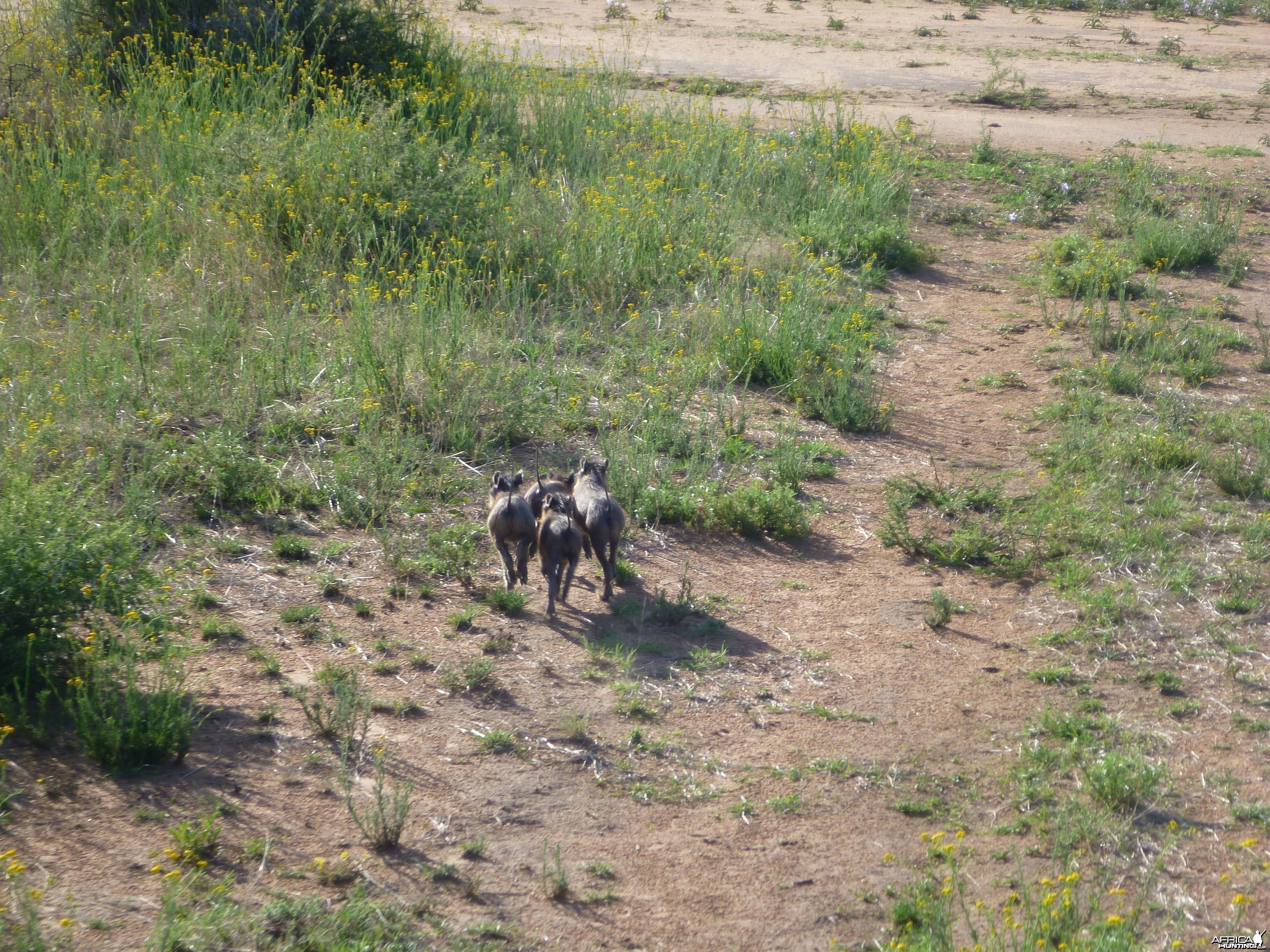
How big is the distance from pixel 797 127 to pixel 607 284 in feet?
19.4

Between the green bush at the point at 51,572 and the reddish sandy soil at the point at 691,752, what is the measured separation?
0.50 metres

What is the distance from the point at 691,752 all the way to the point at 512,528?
180cm

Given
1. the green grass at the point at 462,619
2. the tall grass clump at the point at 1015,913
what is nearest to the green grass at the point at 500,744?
the green grass at the point at 462,619

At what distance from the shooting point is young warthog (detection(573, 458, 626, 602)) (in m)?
6.11

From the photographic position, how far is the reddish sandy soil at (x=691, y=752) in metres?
3.96

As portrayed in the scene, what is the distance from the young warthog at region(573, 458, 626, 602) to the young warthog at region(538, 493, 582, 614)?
3.9 inches

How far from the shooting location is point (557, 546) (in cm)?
592

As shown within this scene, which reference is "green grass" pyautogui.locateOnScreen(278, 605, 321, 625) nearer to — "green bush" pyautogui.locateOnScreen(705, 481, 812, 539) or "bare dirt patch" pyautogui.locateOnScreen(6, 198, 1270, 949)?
"bare dirt patch" pyautogui.locateOnScreen(6, 198, 1270, 949)

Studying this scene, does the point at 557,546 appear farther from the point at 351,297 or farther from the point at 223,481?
the point at 351,297

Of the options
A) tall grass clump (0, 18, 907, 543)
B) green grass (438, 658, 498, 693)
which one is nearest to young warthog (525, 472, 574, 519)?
tall grass clump (0, 18, 907, 543)

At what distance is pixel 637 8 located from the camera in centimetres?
2500

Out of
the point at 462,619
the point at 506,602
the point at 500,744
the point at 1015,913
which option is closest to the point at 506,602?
the point at 506,602

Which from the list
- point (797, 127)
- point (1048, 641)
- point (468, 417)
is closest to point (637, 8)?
point (797, 127)

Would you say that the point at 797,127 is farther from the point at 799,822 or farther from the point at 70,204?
the point at 799,822
